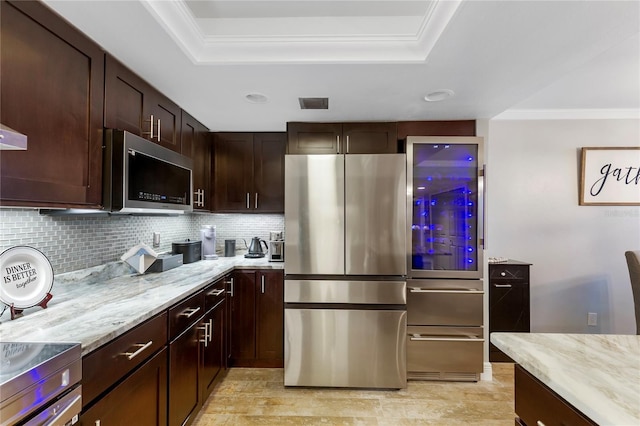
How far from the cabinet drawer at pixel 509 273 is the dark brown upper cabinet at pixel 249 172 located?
2170 mm

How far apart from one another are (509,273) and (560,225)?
0.97m

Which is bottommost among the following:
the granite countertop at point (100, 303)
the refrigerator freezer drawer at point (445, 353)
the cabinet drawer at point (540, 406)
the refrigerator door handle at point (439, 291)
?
the refrigerator freezer drawer at point (445, 353)

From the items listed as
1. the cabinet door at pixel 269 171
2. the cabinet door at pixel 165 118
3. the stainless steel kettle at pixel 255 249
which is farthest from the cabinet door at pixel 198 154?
the stainless steel kettle at pixel 255 249

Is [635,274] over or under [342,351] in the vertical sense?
over

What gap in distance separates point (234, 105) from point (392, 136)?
1.38 m

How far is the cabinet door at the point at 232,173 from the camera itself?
9.69ft

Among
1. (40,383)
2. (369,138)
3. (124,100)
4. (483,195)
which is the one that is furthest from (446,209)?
(40,383)

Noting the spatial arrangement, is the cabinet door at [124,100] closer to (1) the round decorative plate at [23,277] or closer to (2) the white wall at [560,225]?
(1) the round decorative plate at [23,277]

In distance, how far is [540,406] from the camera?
2.73 ft

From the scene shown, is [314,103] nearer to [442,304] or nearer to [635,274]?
[442,304]

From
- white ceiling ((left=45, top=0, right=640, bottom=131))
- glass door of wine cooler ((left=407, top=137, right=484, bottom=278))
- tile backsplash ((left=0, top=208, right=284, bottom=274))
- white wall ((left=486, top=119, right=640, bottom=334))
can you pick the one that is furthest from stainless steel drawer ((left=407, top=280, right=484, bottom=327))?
tile backsplash ((left=0, top=208, right=284, bottom=274))

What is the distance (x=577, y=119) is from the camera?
9.96 ft

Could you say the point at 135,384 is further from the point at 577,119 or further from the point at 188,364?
the point at 577,119

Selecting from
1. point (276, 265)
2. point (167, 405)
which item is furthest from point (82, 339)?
point (276, 265)
